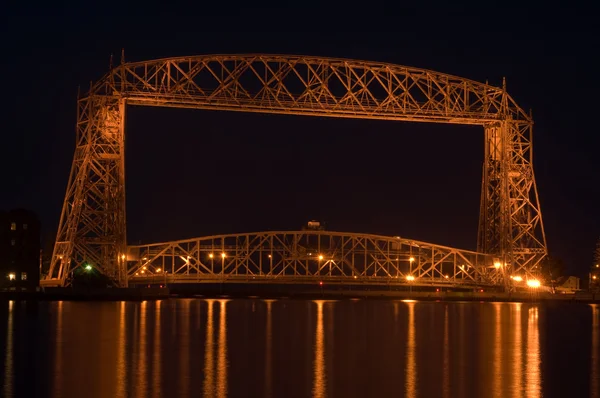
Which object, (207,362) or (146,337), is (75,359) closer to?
(207,362)

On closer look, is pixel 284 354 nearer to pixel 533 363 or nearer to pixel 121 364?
pixel 121 364

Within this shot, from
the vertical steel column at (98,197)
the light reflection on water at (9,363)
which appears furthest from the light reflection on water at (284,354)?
the vertical steel column at (98,197)

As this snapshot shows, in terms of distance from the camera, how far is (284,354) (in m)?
26.1

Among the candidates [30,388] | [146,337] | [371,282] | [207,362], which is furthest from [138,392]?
[371,282]

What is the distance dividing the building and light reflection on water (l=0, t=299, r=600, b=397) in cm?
1033

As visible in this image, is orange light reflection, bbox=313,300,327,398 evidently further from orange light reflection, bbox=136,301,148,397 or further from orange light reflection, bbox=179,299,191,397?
orange light reflection, bbox=136,301,148,397

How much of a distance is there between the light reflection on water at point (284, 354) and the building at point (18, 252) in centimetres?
1033

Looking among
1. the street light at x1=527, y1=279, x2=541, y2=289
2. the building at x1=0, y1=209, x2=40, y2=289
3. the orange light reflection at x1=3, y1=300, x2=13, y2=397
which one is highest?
the building at x1=0, y1=209, x2=40, y2=289

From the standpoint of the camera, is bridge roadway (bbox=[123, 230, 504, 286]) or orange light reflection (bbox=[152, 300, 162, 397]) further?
bridge roadway (bbox=[123, 230, 504, 286])

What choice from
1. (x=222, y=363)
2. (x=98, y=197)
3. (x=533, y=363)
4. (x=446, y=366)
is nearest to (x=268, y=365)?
(x=222, y=363)

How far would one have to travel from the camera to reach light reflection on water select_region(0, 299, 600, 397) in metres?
20.6

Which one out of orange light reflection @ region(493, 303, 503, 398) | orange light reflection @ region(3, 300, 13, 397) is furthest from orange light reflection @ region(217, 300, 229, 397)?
orange light reflection @ region(493, 303, 503, 398)

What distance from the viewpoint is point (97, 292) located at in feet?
166

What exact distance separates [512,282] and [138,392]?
128 ft
